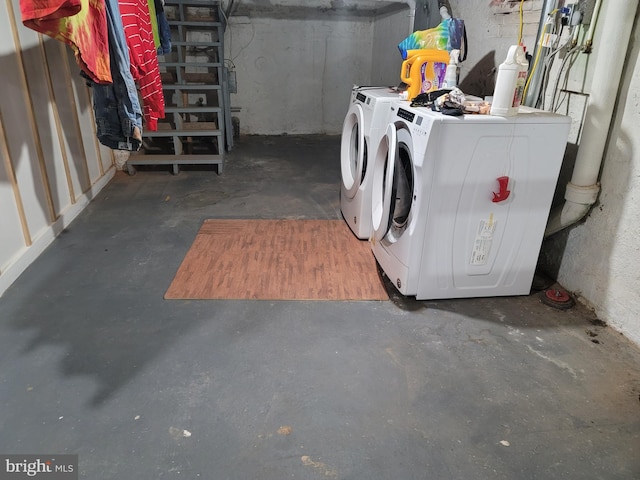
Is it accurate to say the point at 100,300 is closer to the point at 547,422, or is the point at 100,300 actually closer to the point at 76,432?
the point at 76,432

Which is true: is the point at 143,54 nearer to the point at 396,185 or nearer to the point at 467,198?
the point at 396,185

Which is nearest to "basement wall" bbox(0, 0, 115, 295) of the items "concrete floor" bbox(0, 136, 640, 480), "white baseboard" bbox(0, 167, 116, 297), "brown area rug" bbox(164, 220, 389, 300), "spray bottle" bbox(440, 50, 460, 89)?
"white baseboard" bbox(0, 167, 116, 297)

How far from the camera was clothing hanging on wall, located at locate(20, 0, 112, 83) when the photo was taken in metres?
1.50

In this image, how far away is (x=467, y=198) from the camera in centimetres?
199

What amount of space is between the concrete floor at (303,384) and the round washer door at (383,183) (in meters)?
0.41

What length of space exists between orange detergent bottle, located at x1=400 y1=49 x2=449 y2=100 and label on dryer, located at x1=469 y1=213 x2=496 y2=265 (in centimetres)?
84

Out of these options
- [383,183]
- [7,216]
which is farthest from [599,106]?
[7,216]

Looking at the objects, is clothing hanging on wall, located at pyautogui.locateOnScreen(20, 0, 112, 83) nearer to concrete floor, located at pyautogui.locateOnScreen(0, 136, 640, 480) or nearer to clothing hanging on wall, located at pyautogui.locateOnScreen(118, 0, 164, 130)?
clothing hanging on wall, located at pyautogui.locateOnScreen(118, 0, 164, 130)

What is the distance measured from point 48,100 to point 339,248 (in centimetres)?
210

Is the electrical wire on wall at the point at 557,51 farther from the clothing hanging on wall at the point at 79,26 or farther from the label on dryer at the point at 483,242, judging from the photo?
the clothing hanging on wall at the point at 79,26

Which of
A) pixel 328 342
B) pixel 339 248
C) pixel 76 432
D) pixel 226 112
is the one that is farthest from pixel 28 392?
pixel 226 112

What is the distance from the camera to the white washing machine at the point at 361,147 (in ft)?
8.38

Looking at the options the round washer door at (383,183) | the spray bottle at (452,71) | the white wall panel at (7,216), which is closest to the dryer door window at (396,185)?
the round washer door at (383,183)

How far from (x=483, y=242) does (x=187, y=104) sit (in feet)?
12.1
